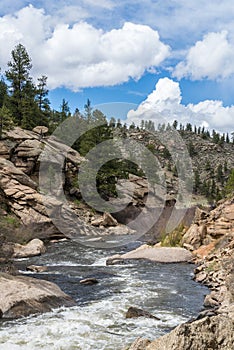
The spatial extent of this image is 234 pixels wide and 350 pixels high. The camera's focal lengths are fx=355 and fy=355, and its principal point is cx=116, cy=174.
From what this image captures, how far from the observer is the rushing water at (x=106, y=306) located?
8219 mm

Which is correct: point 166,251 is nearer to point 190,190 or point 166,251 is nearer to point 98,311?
point 98,311

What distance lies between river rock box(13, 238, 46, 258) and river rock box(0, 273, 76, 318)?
9398 mm

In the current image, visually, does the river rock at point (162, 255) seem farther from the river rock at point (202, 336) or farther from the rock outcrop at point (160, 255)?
the river rock at point (202, 336)

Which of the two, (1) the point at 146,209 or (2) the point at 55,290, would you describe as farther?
(1) the point at 146,209

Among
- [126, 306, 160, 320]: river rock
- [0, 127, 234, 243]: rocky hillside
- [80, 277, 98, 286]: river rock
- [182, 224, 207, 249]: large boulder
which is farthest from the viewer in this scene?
[0, 127, 234, 243]: rocky hillside

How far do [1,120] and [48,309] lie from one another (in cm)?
3134

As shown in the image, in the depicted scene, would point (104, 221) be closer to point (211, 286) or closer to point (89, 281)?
point (89, 281)

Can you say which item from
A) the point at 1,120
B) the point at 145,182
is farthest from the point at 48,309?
the point at 145,182

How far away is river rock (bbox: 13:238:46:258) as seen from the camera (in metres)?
20.8

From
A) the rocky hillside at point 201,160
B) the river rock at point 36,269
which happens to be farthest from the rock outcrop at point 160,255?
the rocky hillside at point 201,160

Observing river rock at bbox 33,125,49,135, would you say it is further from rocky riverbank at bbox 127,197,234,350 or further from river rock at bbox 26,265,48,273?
river rock at bbox 26,265,48,273

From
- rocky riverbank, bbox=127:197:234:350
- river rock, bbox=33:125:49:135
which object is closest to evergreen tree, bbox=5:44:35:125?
river rock, bbox=33:125:49:135

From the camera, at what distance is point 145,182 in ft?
188

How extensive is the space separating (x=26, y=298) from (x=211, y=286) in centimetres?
759
